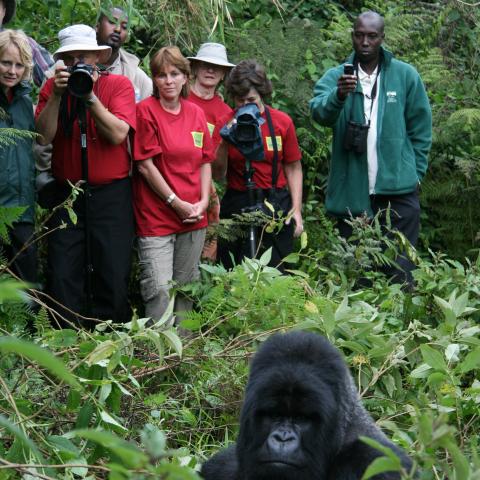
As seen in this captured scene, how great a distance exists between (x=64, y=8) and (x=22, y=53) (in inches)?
38.4

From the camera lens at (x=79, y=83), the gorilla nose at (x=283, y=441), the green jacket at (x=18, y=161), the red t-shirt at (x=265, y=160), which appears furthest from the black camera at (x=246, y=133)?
the gorilla nose at (x=283, y=441)

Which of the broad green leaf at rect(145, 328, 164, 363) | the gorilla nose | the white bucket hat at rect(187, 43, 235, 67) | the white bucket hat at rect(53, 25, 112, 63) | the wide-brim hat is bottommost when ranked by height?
the broad green leaf at rect(145, 328, 164, 363)

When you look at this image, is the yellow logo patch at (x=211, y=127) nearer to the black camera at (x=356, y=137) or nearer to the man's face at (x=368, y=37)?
the black camera at (x=356, y=137)

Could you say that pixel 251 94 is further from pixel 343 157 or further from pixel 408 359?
pixel 408 359

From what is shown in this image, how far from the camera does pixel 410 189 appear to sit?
23.9 feet

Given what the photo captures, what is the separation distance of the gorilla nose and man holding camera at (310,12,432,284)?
13.8ft

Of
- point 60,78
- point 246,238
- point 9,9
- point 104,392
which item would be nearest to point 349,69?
point 246,238

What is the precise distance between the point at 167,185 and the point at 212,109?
101 cm

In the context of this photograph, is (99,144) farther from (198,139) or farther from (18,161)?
(198,139)

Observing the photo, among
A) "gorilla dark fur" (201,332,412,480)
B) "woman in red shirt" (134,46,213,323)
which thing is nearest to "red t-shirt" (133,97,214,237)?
"woman in red shirt" (134,46,213,323)

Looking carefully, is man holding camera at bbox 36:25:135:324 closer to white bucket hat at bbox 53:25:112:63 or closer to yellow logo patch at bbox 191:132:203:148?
white bucket hat at bbox 53:25:112:63

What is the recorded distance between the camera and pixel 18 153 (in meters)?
5.93

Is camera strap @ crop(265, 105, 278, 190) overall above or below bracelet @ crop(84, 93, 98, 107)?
below

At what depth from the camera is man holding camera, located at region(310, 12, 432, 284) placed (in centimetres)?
719
